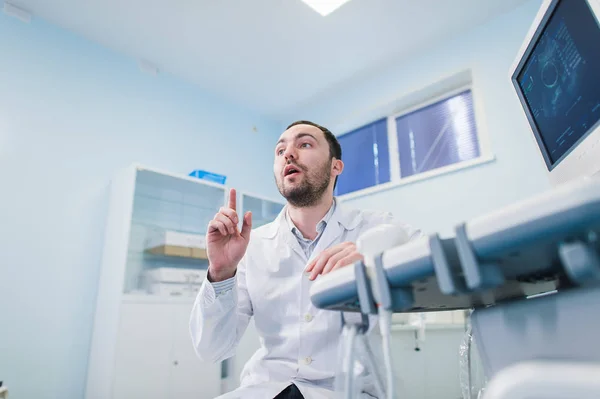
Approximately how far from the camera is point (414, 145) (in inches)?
118

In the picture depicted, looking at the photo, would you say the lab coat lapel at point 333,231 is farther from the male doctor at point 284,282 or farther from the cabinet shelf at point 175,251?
the cabinet shelf at point 175,251

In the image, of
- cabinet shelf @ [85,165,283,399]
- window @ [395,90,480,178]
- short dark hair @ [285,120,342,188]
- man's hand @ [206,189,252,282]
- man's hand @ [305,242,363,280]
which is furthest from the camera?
window @ [395,90,480,178]

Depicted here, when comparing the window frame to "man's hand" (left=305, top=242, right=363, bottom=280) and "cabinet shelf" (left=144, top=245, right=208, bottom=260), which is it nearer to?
"cabinet shelf" (left=144, top=245, right=208, bottom=260)

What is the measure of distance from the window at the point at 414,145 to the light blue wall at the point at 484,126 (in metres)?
0.12

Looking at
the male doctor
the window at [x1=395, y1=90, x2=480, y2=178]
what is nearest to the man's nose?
the male doctor

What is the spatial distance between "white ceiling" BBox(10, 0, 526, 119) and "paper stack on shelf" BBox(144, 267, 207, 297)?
1594mm

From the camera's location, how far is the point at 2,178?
7.02ft

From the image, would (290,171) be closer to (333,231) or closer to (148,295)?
(333,231)

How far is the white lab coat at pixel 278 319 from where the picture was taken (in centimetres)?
94

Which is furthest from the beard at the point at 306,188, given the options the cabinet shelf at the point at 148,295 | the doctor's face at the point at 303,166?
the cabinet shelf at the point at 148,295

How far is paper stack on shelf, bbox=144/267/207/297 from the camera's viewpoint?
2350mm

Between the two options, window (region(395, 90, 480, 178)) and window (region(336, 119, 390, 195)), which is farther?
window (region(336, 119, 390, 195))

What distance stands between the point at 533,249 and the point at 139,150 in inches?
113

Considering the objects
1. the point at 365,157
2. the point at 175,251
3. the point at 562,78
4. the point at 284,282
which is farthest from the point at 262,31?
the point at 562,78
